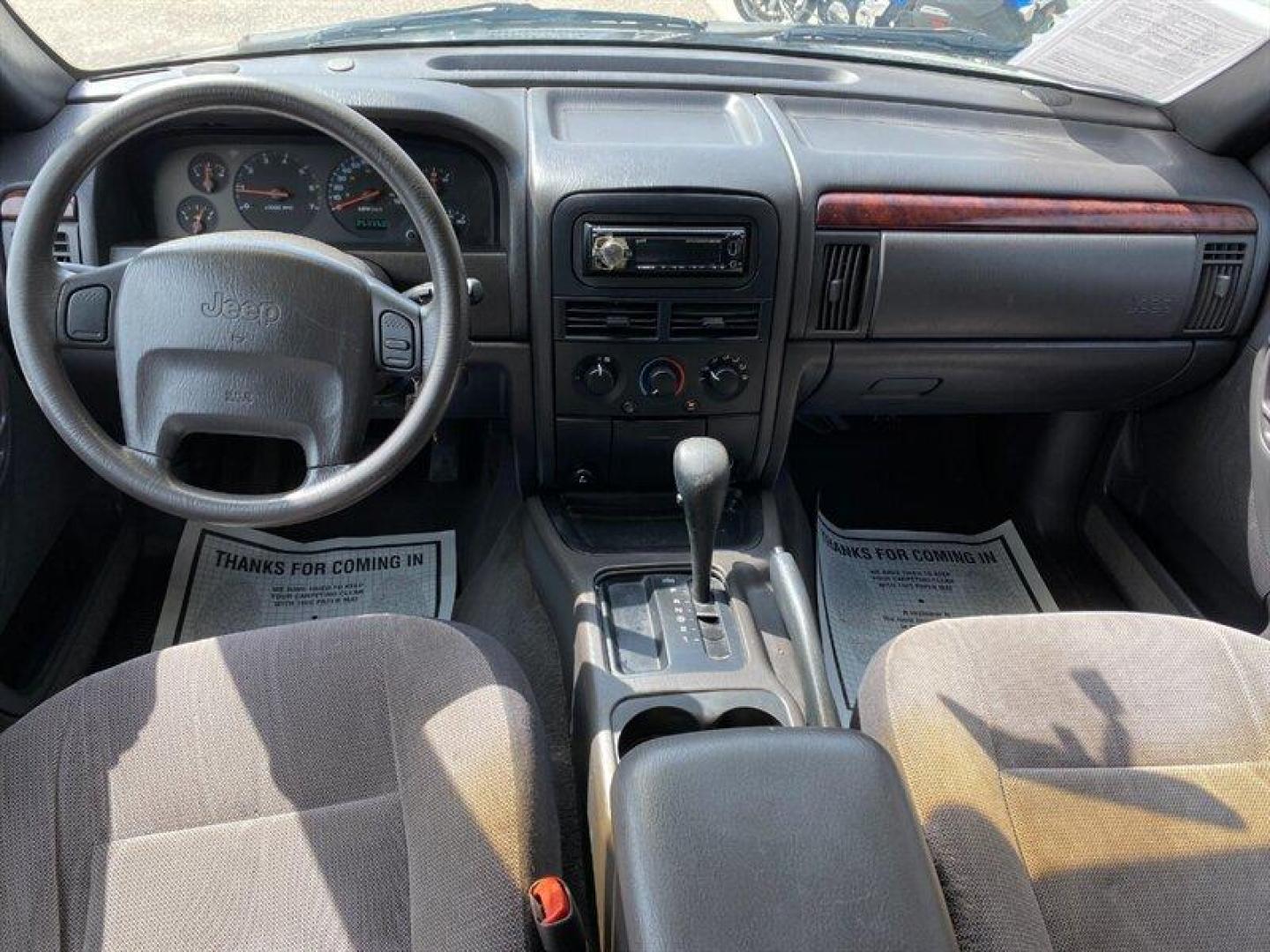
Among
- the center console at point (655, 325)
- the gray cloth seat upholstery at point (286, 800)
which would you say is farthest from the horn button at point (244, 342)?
the center console at point (655, 325)

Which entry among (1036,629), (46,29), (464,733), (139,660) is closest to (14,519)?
(139,660)

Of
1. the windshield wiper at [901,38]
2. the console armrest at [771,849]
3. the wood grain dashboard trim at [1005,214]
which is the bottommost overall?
the console armrest at [771,849]

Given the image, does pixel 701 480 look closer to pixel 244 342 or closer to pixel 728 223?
pixel 728 223

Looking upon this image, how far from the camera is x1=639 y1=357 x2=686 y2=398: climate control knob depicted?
4.69 feet

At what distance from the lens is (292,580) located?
1862mm

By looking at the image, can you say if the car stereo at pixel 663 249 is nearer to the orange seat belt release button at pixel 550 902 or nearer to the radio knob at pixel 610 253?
the radio knob at pixel 610 253

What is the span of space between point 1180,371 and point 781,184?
2.51 ft

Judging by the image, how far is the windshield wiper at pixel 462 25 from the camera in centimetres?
149

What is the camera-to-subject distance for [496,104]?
1344 millimetres

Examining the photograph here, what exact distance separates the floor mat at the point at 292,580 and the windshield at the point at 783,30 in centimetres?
80

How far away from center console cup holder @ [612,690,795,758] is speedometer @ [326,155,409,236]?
704 mm

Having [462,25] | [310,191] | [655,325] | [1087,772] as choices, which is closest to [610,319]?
[655,325]

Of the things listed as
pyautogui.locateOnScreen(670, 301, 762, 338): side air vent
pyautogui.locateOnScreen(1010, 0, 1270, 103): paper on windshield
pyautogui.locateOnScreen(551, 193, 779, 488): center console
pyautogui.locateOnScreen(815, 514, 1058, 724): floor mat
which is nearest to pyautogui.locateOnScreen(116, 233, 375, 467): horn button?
pyautogui.locateOnScreen(551, 193, 779, 488): center console

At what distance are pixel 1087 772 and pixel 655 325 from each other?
752 millimetres
